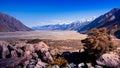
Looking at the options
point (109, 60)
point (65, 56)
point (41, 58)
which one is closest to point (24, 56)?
point (41, 58)

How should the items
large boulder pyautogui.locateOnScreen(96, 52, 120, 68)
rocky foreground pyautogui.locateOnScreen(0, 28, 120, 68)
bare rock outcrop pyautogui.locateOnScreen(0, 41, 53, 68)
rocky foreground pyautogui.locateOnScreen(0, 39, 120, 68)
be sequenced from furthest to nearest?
bare rock outcrop pyautogui.locateOnScreen(0, 41, 53, 68) → rocky foreground pyautogui.locateOnScreen(0, 28, 120, 68) → rocky foreground pyautogui.locateOnScreen(0, 39, 120, 68) → large boulder pyautogui.locateOnScreen(96, 52, 120, 68)

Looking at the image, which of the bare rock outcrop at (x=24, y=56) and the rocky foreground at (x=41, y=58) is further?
the bare rock outcrop at (x=24, y=56)

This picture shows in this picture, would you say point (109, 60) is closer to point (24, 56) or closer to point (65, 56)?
point (65, 56)

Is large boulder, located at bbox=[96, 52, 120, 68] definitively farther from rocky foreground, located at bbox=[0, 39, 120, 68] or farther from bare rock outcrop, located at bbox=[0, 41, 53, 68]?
bare rock outcrop, located at bbox=[0, 41, 53, 68]

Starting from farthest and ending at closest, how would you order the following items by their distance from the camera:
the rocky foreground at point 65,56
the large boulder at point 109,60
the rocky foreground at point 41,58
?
the rocky foreground at point 65,56, the rocky foreground at point 41,58, the large boulder at point 109,60

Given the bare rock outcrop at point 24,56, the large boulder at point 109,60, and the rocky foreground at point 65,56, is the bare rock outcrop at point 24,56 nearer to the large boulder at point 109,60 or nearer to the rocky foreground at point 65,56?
the rocky foreground at point 65,56

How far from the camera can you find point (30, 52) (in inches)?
2132

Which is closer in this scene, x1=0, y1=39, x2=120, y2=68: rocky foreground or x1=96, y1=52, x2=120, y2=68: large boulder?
x1=96, y1=52, x2=120, y2=68: large boulder

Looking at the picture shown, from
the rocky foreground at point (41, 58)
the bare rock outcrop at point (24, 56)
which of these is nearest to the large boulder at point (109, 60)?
the rocky foreground at point (41, 58)

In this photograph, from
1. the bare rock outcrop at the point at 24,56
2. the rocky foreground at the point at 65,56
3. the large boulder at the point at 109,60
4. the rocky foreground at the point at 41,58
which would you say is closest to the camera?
the large boulder at the point at 109,60

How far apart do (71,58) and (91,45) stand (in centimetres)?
561

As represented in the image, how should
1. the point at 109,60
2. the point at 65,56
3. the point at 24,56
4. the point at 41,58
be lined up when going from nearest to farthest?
the point at 109,60 < the point at 24,56 < the point at 41,58 < the point at 65,56

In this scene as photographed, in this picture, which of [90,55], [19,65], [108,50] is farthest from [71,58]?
[19,65]

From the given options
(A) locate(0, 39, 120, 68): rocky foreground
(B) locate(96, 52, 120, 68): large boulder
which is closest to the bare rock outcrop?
(A) locate(0, 39, 120, 68): rocky foreground
